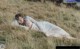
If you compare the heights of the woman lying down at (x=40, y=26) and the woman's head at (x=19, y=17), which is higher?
the woman's head at (x=19, y=17)

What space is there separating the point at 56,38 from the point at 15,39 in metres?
0.59

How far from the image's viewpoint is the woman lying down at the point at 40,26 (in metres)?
4.20

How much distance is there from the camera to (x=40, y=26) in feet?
13.8

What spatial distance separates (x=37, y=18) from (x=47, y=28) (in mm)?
208

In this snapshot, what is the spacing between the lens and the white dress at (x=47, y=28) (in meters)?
4.21

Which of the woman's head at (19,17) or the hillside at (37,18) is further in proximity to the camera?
the woman's head at (19,17)

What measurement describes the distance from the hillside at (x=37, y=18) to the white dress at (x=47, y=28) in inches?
2.1

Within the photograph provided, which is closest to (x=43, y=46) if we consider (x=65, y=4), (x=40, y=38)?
(x=40, y=38)

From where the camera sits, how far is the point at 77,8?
4379mm

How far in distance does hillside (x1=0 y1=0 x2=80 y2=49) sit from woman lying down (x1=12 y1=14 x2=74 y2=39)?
5cm

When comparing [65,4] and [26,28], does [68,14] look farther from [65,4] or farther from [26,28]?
[26,28]

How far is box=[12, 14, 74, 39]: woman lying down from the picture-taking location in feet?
13.8

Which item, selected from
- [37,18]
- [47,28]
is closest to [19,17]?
[37,18]

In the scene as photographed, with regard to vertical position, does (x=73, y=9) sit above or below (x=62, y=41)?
above
